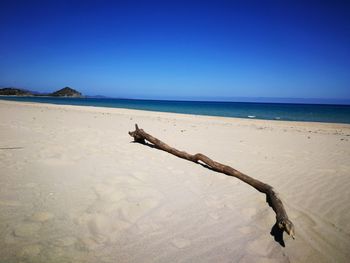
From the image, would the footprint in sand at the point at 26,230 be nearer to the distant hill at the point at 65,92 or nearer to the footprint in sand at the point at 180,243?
the footprint in sand at the point at 180,243

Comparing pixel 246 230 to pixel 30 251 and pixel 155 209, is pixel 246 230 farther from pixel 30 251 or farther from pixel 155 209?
pixel 30 251

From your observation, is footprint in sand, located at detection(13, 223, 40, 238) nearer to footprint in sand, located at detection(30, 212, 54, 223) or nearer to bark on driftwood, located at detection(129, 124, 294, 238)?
footprint in sand, located at detection(30, 212, 54, 223)

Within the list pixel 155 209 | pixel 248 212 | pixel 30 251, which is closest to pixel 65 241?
pixel 30 251

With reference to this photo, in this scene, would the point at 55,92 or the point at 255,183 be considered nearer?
the point at 255,183

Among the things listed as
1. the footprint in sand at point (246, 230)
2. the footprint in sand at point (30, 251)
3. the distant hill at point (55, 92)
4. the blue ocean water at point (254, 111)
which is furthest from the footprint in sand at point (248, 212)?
the distant hill at point (55, 92)

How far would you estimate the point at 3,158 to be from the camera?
14.6 ft

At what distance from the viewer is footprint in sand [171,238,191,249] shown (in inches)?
91.0

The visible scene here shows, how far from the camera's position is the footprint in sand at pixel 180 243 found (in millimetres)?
2312

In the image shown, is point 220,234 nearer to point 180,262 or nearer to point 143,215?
point 180,262

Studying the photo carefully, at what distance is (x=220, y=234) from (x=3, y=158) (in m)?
4.64

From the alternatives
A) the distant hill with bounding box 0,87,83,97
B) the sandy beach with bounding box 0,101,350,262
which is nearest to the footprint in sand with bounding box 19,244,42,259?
the sandy beach with bounding box 0,101,350,262

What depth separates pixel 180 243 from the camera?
7.73ft

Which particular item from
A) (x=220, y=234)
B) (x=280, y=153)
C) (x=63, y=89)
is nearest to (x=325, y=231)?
(x=220, y=234)

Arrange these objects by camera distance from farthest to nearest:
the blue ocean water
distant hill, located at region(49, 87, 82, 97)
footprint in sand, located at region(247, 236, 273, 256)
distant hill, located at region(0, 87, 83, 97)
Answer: distant hill, located at region(49, 87, 82, 97)
distant hill, located at region(0, 87, 83, 97)
the blue ocean water
footprint in sand, located at region(247, 236, 273, 256)
